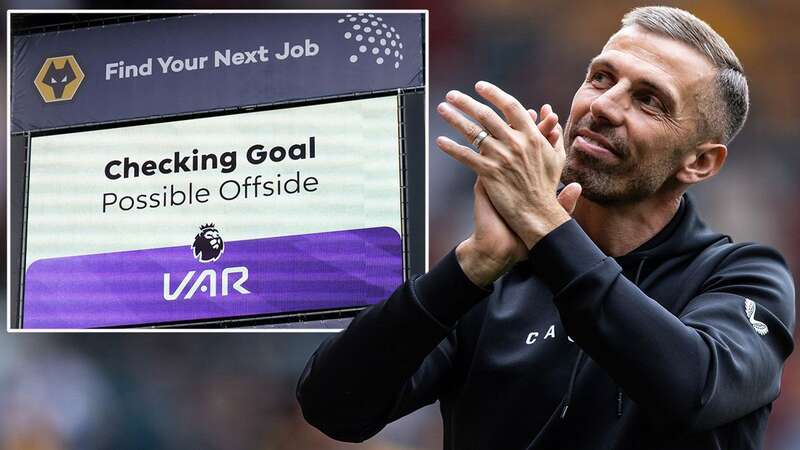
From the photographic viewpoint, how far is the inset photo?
1.86 metres

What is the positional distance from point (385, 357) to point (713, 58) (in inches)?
22.6

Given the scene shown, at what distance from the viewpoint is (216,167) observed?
1.90 metres

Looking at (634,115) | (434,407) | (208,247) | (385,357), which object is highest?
(634,115)

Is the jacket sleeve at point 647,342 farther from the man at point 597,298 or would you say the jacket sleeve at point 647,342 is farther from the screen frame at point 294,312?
the screen frame at point 294,312

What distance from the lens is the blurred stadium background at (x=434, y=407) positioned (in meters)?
2.48

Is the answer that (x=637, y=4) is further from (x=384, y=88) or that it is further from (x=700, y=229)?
(x=700, y=229)

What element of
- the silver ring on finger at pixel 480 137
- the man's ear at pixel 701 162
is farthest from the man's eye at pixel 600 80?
the silver ring on finger at pixel 480 137

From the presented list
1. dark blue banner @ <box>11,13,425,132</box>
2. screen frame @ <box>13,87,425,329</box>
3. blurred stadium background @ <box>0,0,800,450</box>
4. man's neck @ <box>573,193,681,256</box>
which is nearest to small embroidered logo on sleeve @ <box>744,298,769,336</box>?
man's neck @ <box>573,193,681,256</box>

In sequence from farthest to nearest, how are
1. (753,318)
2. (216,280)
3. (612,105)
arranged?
(216,280), (612,105), (753,318)

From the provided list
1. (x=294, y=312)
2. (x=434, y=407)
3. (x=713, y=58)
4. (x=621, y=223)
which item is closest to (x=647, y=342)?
(x=621, y=223)

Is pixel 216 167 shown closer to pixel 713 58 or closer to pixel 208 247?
pixel 208 247

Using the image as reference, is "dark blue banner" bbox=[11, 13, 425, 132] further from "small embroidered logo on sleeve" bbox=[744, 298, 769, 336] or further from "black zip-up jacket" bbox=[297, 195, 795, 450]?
"small embroidered logo on sleeve" bbox=[744, 298, 769, 336]

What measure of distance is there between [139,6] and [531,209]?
1.35m

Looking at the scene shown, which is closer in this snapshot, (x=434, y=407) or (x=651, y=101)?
(x=651, y=101)
